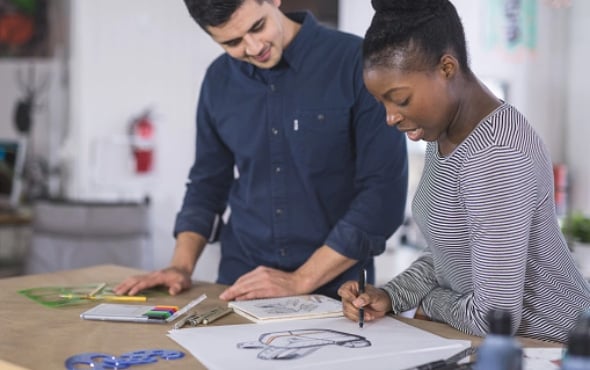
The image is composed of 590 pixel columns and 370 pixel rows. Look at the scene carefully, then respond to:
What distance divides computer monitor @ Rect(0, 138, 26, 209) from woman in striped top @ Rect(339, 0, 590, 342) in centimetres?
359

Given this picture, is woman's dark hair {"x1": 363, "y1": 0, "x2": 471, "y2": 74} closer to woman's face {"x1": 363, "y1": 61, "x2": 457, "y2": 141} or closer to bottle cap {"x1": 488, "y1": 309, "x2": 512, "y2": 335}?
woman's face {"x1": 363, "y1": 61, "x2": 457, "y2": 141}

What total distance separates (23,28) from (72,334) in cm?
396

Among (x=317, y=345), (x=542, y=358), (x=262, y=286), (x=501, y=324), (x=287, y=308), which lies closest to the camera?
(x=501, y=324)

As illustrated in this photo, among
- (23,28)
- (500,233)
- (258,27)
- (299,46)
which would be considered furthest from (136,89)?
(500,233)

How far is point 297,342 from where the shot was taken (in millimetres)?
1202

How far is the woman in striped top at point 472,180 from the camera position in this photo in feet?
3.82

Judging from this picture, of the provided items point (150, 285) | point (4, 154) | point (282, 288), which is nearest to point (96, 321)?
point (150, 285)

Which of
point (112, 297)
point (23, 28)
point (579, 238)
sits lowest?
point (579, 238)

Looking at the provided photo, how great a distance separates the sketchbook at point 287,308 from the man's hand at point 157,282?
212mm

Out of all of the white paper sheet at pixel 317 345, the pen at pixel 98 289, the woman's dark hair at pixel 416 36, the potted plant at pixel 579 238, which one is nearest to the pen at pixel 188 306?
the white paper sheet at pixel 317 345

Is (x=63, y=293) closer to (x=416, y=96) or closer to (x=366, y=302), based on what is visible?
(x=366, y=302)

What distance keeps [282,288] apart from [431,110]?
554 mm

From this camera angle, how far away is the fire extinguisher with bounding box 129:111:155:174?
4.03m

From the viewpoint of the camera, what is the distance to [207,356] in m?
1.13
